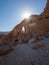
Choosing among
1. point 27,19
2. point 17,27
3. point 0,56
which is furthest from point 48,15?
point 0,56

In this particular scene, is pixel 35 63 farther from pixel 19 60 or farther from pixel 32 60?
pixel 19 60

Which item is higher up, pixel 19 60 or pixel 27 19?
pixel 27 19

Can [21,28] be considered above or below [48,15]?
below

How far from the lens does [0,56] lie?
644 centimetres

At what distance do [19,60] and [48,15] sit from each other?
1730cm

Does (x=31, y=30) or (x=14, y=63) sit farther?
(x=31, y=30)

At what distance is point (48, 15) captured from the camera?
71.9ft

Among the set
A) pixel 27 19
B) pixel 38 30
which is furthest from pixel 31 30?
pixel 27 19

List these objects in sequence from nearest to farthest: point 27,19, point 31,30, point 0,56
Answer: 1. point 0,56
2. point 31,30
3. point 27,19

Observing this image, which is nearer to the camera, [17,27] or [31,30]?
[31,30]

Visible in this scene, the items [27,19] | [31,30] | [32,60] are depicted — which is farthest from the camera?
[27,19]

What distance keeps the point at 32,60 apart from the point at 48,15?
17.3 metres

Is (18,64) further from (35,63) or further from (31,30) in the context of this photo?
(31,30)

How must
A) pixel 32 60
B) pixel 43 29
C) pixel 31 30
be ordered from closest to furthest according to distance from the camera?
1. pixel 32 60
2. pixel 43 29
3. pixel 31 30
